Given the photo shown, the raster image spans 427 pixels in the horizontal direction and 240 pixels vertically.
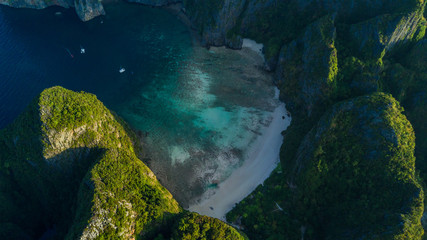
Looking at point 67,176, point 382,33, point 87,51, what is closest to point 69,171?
point 67,176

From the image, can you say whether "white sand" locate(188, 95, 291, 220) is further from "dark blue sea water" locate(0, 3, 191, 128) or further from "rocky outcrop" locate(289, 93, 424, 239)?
"dark blue sea water" locate(0, 3, 191, 128)

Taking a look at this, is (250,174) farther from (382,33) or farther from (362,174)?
(382,33)

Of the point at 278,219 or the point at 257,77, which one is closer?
the point at 278,219

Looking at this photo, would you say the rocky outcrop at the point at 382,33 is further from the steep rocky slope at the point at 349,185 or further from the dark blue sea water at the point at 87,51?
the dark blue sea water at the point at 87,51

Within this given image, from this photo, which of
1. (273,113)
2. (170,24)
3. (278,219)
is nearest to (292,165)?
(278,219)

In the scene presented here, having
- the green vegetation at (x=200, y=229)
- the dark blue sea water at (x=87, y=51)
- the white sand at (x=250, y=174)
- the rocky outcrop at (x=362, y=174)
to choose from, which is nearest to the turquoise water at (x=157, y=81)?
the dark blue sea water at (x=87, y=51)

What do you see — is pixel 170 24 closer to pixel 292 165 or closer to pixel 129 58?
pixel 129 58

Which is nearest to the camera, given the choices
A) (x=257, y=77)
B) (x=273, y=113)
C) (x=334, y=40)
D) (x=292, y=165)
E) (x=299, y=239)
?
(x=299, y=239)
